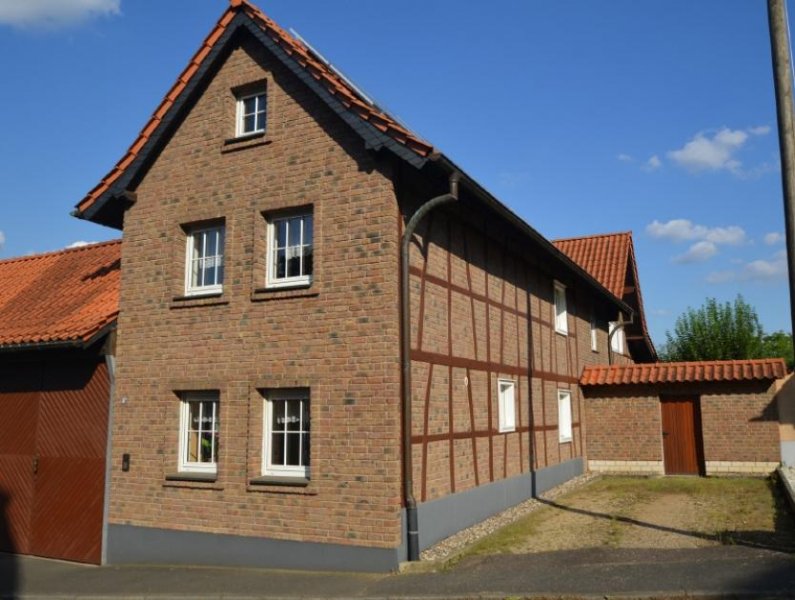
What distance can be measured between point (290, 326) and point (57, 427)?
15.1ft

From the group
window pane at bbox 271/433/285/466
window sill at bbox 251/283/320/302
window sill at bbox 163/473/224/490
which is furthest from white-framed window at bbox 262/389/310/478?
window sill at bbox 251/283/320/302

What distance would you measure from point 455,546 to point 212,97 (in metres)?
7.61

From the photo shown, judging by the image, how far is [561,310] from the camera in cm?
1752

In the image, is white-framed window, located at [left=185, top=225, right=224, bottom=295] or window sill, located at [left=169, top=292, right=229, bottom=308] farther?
white-framed window, located at [left=185, top=225, right=224, bottom=295]

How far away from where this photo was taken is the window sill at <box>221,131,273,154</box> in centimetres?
1062

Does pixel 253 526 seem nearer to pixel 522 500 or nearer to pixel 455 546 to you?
pixel 455 546

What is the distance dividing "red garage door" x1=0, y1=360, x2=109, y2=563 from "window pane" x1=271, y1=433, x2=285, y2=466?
2964 millimetres

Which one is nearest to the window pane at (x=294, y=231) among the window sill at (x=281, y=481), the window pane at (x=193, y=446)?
the window pane at (x=193, y=446)

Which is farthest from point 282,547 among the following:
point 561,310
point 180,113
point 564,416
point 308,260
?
point 561,310

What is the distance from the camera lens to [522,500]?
1356 cm

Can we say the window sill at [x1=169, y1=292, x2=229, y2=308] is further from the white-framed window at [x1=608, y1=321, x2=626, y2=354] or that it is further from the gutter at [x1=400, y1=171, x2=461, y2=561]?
the white-framed window at [x1=608, y1=321, x2=626, y2=354]

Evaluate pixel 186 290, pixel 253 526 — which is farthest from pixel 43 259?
pixel 253 526

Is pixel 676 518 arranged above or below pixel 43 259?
below

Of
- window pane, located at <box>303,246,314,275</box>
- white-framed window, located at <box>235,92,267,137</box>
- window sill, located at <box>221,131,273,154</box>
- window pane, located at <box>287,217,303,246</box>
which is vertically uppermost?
white-framed window, located at <box>235,92,267,137</box>
